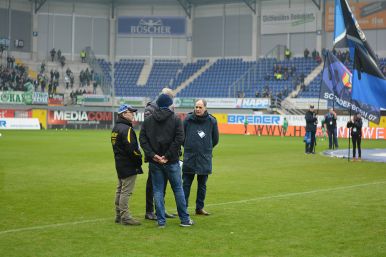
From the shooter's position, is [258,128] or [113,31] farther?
[113,31]

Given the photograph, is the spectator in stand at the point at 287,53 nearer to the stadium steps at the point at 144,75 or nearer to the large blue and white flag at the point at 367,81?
the stadium steps at the point at 144,75

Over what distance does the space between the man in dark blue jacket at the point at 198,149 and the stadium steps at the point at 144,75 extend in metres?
60.5

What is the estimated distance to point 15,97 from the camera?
6072 centimetres

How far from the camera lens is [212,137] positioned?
11.9m

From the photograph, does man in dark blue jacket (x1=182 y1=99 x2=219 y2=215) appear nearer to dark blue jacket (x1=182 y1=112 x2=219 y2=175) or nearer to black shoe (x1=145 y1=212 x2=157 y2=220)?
dark blue jacket (x1=182 y1=112 x2=219 y2=175)

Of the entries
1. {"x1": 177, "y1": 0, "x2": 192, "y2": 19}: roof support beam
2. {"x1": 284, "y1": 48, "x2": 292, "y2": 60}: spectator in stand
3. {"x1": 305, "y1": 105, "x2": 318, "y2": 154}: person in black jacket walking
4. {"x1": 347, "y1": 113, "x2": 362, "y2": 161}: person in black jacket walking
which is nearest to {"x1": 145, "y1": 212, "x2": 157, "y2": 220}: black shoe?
{"x1": 347, "y1": 113, "x2": 362, "y2": 161}: person in black jacket walking

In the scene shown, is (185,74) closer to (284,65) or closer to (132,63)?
(132,63)

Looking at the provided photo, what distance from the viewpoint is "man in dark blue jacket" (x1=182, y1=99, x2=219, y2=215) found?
1167 cm

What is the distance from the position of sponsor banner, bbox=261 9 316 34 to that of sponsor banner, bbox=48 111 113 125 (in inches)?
699

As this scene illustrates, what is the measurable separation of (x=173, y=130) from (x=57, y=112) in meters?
52.5

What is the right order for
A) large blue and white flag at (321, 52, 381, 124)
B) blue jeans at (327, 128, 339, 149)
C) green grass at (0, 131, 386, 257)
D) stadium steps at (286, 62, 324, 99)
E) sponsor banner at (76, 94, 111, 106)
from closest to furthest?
green grass at (0, 131, 386, 257)
large blue and white flag at (321, 52, 381, 124)
blue jeans at (327, 128, 339, 149)
stadium steps at (286, 62, 324, 99)
sponsor banner at (76, 94, 111, 106)

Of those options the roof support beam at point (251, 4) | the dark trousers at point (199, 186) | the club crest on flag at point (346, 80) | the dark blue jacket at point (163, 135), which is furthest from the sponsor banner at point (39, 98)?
the dark blue jacket at point (163, 135)

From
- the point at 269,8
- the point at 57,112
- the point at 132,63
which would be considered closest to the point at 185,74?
the point at 132,63

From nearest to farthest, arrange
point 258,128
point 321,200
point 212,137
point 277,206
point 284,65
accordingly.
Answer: point 212,137 < point 277,206 < point 321,200 < point 258,128 < point 284,65
